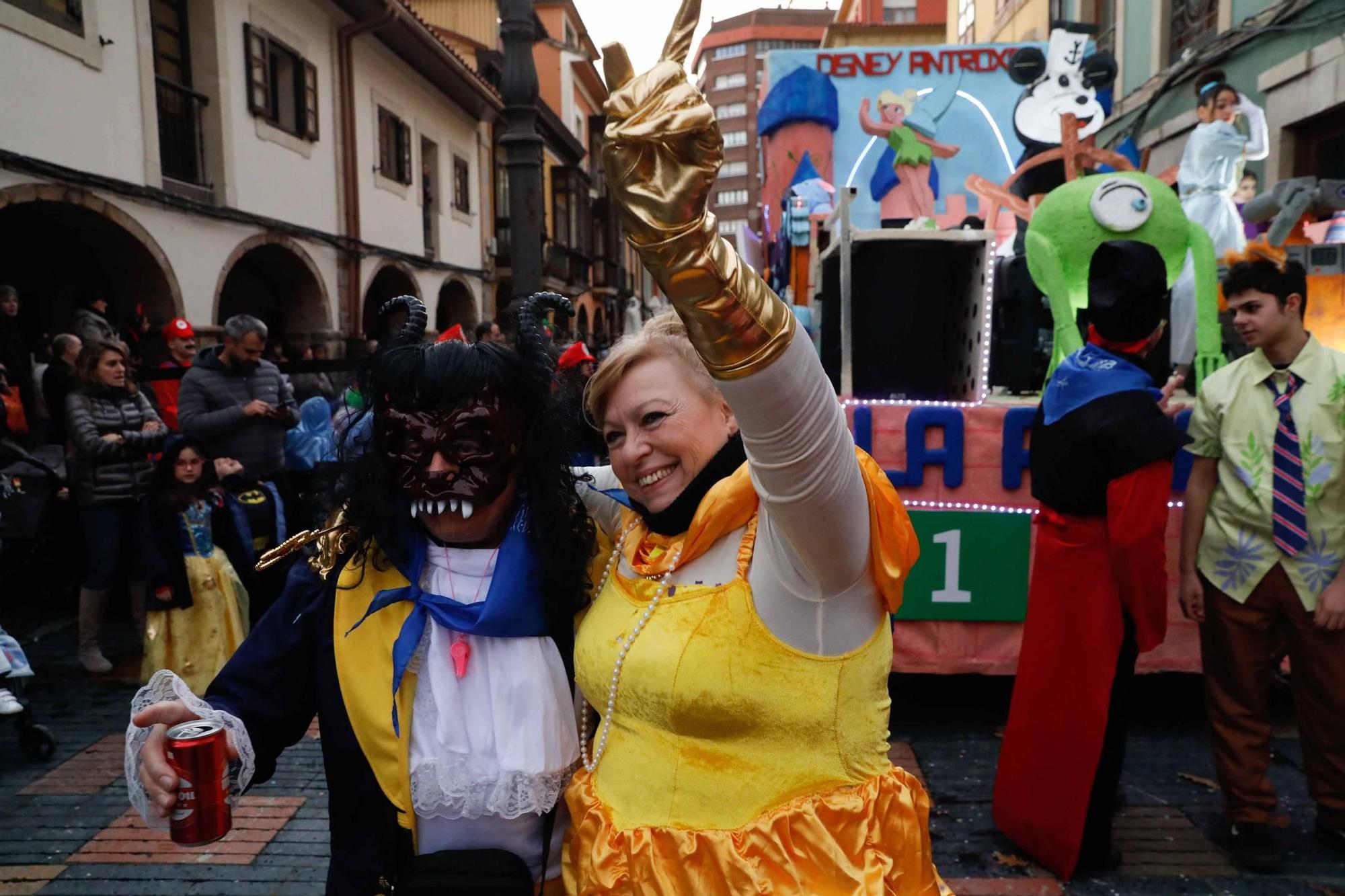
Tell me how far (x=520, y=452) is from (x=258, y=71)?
11236 mm

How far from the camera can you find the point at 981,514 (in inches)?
158

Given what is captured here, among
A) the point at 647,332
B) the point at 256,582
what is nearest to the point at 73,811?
the point at 256,582

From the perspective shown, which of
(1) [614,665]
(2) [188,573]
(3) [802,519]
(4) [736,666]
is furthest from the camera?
(2) [188,573]

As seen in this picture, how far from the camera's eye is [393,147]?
1520 cm

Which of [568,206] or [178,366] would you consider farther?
[568,206]

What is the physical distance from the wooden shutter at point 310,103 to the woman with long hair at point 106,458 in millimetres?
8304

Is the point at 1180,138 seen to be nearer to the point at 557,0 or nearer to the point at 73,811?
the point at 73,811

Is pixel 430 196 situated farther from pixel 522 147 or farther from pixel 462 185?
pixel 522 147

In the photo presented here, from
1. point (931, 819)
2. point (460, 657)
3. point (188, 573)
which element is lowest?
point (931, 819)

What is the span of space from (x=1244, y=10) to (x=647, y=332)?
11.0m

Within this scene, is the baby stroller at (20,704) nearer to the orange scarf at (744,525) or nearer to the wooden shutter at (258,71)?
the orange scarf at (744,525)

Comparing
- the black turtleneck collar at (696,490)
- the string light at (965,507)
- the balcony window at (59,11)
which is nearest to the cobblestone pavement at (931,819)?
the string light at (965,507)

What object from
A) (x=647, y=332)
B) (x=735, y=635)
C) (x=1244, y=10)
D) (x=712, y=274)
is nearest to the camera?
(x=712, y=274)

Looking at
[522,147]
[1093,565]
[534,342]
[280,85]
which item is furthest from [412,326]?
[280,85]
